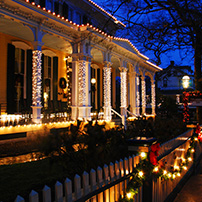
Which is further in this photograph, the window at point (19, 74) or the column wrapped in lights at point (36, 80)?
the window at point (19, 74)

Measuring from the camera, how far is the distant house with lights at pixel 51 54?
9.11 metres

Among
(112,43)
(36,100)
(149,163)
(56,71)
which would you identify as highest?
(112,43)

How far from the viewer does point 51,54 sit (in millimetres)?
13562

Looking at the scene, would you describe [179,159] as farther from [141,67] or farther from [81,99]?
[141,67]

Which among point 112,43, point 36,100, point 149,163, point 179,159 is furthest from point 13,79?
point 149,163

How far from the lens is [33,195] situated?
74.3 inches

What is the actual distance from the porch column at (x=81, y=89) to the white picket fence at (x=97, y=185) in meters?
7.90

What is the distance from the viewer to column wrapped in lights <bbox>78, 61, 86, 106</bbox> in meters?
11.3

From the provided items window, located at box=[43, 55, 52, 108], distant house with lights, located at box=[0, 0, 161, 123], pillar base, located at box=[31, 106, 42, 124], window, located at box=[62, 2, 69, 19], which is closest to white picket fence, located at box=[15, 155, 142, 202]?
distant house with lights, located at box=[0, 0, 161, 123]

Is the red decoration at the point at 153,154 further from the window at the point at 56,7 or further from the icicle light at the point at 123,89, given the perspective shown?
the window at the point at 56,7

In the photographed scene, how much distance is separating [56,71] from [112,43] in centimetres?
362

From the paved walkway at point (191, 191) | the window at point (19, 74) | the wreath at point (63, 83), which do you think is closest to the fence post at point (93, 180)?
the paved walkway at point (191, 191)

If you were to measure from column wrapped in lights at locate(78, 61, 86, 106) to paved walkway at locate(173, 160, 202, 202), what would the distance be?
5990 millimetres

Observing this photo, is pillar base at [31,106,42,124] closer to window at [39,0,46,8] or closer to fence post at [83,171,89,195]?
window at [39,0,46,8]
